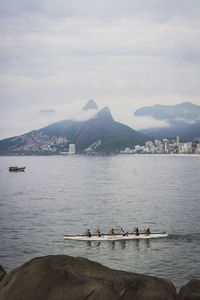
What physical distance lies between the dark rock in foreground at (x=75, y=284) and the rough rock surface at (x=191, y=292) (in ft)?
3.52

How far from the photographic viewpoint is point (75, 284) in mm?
12922

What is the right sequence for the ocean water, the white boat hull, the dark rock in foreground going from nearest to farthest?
the dark rock in foreground
the ocean water
the white boat hull

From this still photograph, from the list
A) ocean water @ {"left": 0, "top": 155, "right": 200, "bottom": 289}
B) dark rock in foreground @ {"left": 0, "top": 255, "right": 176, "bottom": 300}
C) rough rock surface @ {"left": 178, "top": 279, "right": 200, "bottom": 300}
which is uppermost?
dark rock in foreground @ {"left": 0, "top": 255, "right": 176, "bottom": 300}

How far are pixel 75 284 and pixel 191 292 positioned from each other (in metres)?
5.02

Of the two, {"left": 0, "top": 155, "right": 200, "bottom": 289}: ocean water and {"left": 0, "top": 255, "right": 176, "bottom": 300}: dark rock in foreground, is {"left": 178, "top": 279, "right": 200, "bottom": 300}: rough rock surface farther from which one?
{"left": 0, "top": 155, "right": 200, "bottom": 289}: ocean water

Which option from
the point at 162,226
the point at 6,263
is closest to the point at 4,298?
the point at 6,263

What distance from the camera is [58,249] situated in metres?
52.6

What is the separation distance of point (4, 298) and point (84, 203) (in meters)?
86.4

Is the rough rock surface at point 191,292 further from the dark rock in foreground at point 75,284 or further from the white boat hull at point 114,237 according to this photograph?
the white boat hull at point 114,237

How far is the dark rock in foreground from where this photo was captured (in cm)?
1272

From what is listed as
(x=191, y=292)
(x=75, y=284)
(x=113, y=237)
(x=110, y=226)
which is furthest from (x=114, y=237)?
(x=75, y=284)

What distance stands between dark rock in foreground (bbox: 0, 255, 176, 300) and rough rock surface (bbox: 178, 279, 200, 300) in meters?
1.07

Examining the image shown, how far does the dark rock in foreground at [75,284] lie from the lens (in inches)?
501

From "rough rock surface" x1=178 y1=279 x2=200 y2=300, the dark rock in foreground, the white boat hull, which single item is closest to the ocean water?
the white boat hull
